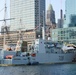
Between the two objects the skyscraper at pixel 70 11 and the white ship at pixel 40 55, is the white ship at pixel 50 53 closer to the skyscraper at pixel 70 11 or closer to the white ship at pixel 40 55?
the white ship at pixel 40 55

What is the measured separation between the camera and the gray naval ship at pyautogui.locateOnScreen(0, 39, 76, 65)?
99.7 m

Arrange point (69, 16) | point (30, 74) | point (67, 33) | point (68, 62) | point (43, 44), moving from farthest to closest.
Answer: point (69, 16), point (67, 33), point (68, 62), point (43, 44), point (30, 74)

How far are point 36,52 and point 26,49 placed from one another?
14.3m

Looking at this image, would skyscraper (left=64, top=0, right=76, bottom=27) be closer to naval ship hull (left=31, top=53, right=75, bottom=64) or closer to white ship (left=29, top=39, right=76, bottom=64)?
white ship (left=29, top=39, right=76, bottom=64)

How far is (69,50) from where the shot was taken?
119 m

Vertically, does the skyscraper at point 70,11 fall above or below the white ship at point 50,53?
above

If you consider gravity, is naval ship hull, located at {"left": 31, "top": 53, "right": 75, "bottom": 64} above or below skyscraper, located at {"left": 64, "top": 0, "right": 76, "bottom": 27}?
below

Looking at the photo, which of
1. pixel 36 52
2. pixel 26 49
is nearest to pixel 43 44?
pixel 36 52

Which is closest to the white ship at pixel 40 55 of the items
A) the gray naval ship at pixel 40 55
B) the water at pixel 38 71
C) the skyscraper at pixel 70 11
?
the gray naval ship at pixel 40 55

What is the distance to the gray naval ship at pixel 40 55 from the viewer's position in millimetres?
99662

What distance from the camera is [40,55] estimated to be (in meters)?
104

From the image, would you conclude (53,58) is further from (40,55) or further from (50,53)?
(40,55)

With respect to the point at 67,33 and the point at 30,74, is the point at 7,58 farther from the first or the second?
the point at 67,33

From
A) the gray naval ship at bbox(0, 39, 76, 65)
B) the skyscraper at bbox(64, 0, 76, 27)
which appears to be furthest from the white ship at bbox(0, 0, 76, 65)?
the skyscraper at bbox(64, 0, 76, 27)
